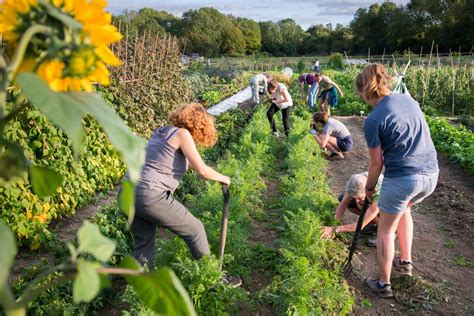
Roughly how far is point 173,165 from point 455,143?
23.3 ft

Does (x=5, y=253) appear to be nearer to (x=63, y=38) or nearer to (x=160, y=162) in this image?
(x=63, y=38)

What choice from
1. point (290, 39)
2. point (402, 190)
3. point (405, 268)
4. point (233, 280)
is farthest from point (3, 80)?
point (290, 39)

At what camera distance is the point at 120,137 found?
0.68 m

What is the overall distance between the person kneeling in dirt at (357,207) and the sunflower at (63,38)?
3.80 m

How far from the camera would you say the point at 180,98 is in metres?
12.2

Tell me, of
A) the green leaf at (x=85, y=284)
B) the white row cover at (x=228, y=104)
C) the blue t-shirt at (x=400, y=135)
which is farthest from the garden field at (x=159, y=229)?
the white row cover at (x=228, y=104)

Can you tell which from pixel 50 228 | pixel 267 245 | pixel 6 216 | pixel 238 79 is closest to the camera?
pixel 6 216

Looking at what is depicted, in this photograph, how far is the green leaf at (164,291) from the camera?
0.88m

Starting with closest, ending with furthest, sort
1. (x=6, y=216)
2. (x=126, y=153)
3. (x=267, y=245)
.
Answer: (x=126, y=153)
(x=6, y=216)
(x=267, y=245)

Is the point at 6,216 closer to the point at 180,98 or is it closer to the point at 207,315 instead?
the point at 207,315

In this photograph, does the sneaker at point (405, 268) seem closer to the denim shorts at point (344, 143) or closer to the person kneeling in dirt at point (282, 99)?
the denim shorts at point (344, 143)

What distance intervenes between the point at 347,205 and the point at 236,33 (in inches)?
2936

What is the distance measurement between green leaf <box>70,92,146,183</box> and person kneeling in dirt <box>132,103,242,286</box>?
8.32 feet

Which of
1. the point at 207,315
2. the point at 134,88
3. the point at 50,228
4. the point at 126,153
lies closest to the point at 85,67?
the point at 126,153
